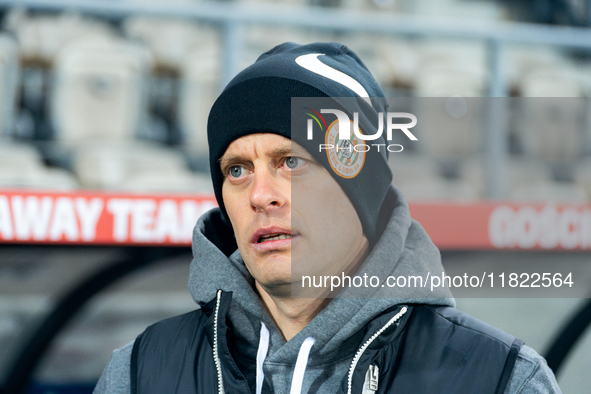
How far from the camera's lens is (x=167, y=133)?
8.13ft

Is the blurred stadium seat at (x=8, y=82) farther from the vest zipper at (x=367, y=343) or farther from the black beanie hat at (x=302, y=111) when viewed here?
the vest zipper at (x=367, y=343)


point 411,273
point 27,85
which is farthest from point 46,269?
point 411,273

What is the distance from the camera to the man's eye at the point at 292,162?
896 mm

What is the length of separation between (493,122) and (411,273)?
5.44 ft

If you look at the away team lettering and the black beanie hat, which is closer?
the black beanie hat

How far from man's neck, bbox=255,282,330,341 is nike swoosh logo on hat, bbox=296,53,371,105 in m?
0.33

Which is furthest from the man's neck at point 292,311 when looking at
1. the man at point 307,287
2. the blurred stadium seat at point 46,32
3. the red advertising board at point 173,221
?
the blurred stadium seat at point 46,32

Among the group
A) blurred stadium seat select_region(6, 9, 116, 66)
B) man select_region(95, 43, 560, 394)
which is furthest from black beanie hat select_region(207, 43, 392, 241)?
blurred stadium seat select_region(6, 9, 116, 66)

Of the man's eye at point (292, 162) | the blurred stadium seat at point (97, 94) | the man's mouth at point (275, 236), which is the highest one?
the blurred stadium seat at point (97, 94)

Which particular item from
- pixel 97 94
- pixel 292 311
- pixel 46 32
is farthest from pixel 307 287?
pixel 46 32

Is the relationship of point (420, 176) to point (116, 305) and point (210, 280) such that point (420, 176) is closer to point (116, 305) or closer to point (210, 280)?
point (116, 305)

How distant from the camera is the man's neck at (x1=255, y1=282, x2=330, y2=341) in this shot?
2.90 ft

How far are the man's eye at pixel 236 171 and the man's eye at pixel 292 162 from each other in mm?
77

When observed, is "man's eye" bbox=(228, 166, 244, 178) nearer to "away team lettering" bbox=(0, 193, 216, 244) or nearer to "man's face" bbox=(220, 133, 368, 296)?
"man's face" bbox=(220, 133, 368, 296)
